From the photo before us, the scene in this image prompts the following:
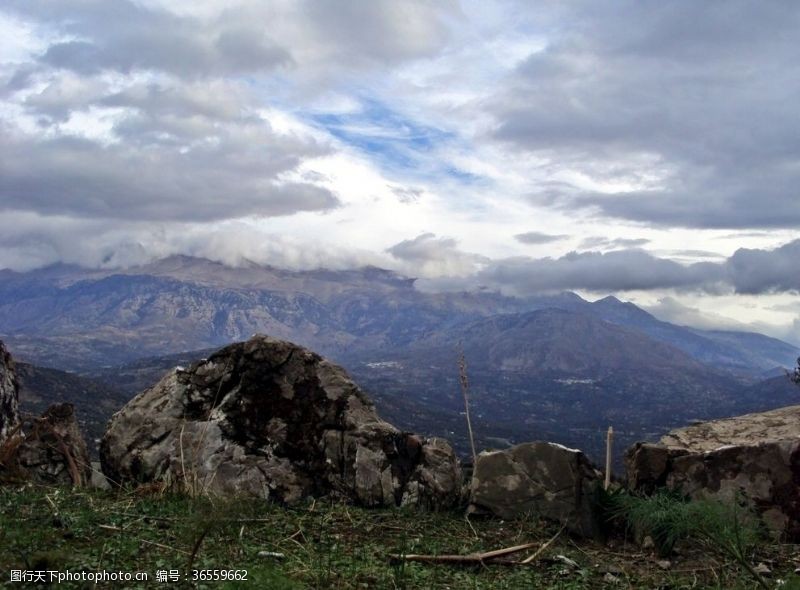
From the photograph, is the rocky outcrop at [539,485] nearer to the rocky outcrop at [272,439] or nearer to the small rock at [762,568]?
the rocky outcrop at [272,439]

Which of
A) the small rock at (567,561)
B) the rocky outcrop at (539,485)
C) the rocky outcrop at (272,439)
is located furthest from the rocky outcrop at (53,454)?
the small rock at (567,561)

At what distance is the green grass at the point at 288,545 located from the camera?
771cm

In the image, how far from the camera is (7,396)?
49.4 ft

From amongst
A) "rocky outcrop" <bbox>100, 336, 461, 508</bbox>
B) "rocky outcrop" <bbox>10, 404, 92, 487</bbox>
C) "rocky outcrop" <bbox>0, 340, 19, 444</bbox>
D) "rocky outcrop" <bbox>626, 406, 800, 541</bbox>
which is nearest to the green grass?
"rocky outcrop" <bbox>100, 336, 461, 508</bbox>

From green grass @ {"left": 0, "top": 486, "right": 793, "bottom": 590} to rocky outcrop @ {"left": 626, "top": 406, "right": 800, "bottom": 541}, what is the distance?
105 cm

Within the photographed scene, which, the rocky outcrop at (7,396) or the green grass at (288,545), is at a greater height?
the rocky outcrop at (7,396)

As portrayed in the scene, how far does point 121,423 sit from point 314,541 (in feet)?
20.4

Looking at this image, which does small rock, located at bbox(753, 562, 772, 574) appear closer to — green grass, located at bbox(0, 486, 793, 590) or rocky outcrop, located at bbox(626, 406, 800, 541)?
green grass, located at bbox(0, 486, 793, 590)

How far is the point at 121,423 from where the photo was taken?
13570mm

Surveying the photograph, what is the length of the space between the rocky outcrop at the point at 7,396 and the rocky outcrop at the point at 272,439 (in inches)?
111

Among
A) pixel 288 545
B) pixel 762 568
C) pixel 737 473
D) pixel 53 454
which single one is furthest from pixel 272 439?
pixel 737 473

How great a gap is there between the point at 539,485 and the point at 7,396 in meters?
12.0

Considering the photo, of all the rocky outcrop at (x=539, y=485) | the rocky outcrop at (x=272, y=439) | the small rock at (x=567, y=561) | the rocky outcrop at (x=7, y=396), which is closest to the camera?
the small rock at (x=567, y=561)

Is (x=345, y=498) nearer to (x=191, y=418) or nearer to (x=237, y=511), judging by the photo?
(x=237, y=511)
